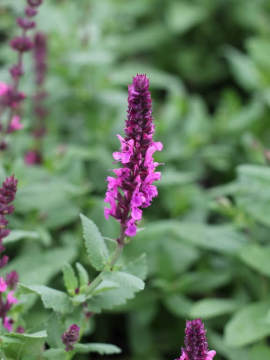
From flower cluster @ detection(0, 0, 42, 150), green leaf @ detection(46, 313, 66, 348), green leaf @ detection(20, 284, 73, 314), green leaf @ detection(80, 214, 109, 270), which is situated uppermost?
flower cluster @ detection(0, 0, 42, 150)

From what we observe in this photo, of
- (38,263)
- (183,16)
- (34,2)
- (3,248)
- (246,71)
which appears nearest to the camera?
(3,248)

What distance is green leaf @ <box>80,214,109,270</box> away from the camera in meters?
1.76

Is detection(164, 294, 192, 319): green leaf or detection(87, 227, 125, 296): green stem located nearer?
detection(87, 227, 125, 296): green stem

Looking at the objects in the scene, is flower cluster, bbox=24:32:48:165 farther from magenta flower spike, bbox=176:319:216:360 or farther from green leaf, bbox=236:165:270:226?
magenta flower spike, bbox=176:319:216:360

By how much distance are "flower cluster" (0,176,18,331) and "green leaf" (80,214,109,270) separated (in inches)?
9.3

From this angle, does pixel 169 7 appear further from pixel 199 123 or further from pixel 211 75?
pixel 199 123

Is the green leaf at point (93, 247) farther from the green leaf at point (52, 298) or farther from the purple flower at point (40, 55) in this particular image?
the purple flower at point (40, 55)

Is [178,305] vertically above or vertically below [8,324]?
above

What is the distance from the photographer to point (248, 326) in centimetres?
264

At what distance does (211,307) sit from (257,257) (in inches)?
13.7

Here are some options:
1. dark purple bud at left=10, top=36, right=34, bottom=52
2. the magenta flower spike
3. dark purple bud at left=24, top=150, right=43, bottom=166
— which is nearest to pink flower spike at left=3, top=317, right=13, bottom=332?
the magenta flower spike

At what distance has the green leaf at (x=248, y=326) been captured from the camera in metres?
2.57

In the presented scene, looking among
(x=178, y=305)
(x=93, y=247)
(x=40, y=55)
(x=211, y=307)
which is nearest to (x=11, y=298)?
(x=93, y=247)

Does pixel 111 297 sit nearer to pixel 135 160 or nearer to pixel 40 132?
pixel 135 160
